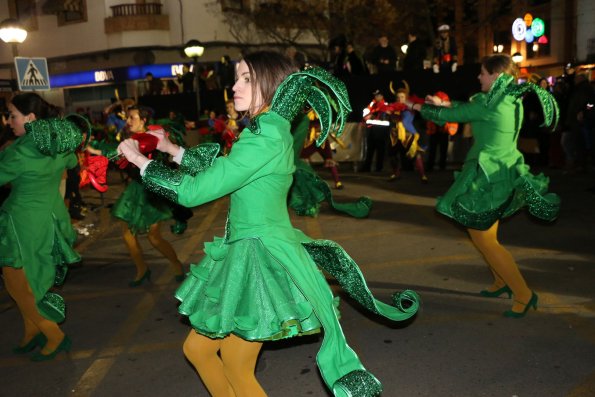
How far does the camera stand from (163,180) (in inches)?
104

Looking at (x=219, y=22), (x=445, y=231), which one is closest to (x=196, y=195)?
(x=445, y=231)

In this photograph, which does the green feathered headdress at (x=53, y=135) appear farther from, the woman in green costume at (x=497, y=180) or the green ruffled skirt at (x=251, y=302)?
the woman in green costume at (x=497, y=180)

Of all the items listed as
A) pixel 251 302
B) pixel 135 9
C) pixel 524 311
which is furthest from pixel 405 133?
pixel 135 9

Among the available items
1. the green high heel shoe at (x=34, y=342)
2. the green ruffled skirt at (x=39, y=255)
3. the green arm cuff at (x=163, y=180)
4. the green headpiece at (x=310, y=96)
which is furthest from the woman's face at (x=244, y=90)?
the green high heel shoe at (x=34, y=342)

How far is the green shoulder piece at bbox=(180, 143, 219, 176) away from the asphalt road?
1.74 m

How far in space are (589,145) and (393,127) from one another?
382 cm

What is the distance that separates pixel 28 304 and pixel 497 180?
12.0ft

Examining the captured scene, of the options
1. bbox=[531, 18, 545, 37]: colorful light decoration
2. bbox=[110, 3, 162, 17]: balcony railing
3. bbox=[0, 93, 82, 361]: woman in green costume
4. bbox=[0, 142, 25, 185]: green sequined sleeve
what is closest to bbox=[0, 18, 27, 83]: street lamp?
bbox=[0, 93, 82, 361]: woman in green costume

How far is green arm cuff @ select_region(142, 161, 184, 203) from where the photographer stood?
263 centimetres

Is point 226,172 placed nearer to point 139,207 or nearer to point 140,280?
point 139,207

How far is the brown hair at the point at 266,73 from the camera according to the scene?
2875 millimetres

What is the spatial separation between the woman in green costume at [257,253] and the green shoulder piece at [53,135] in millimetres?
1789

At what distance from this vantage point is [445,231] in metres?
8.09

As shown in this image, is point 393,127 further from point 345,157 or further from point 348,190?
point 345,157
